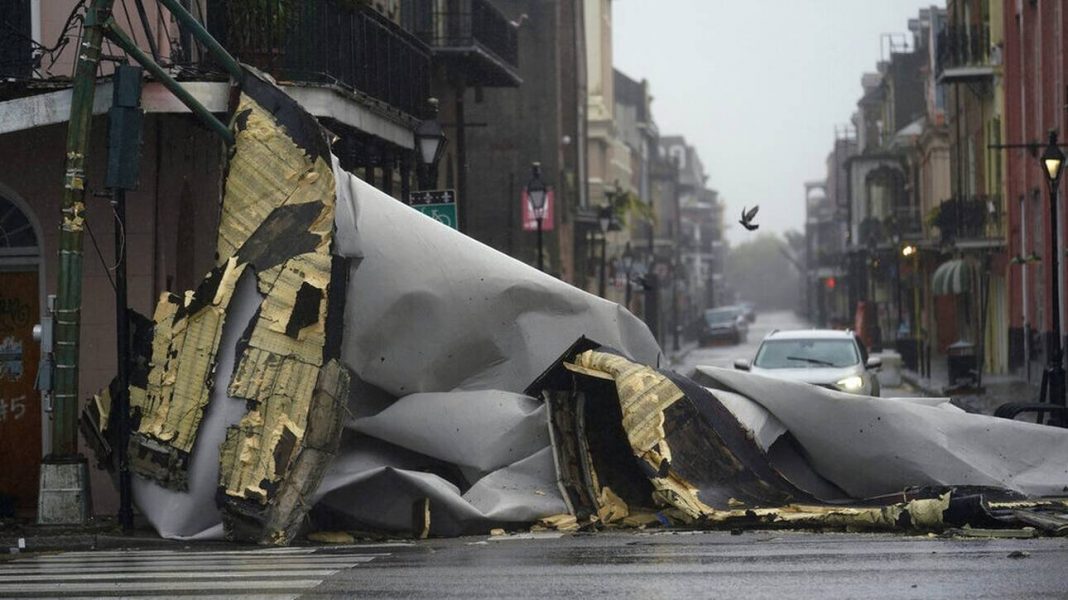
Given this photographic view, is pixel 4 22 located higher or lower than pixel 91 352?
higher

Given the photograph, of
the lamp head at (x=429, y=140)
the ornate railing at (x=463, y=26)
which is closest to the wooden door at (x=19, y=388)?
the lamp head at (x=429, y=140)

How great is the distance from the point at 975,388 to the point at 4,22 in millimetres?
23804

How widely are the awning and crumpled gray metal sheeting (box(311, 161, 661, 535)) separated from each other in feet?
121

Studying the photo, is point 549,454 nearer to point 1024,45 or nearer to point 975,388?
point 975,388

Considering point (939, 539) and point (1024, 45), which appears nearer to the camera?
point (939, 539)

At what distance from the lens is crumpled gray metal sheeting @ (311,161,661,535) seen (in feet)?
44.3

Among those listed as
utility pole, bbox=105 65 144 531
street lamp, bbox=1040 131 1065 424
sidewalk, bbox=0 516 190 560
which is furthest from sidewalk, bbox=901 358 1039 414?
sidewalk, bbox=0 516 190 560

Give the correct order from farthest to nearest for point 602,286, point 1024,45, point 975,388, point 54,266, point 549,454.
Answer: point 602,286 → point 1024,45 → point 975,388 → point 54,266 → point 549,454

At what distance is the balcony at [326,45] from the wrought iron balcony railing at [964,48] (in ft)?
87.5

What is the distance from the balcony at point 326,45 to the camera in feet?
64.0

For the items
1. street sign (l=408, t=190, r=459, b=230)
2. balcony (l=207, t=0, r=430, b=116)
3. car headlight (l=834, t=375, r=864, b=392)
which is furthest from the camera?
car headlight (l=834, t=375, r=864, b=392)

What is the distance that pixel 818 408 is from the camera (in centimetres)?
1455

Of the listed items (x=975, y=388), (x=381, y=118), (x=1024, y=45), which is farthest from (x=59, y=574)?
(x=1024, y=45)

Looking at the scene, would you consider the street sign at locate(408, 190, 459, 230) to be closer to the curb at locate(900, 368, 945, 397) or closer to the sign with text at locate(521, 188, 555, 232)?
the curb at locate(900, 368, 945, 397)
